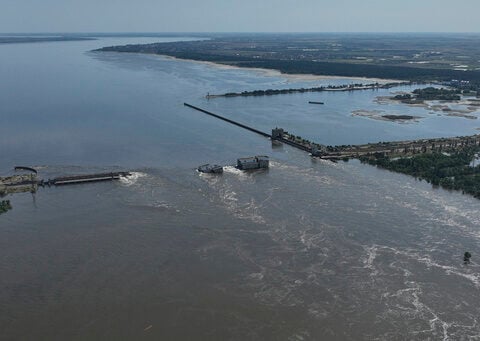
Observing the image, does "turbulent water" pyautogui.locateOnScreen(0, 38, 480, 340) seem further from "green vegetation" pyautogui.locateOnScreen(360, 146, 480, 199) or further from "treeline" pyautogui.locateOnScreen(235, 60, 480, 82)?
"treeline" pyautogui.locateOnScreen(235, 60, 480, 82)

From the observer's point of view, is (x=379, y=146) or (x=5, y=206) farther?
(x=379, y=146)

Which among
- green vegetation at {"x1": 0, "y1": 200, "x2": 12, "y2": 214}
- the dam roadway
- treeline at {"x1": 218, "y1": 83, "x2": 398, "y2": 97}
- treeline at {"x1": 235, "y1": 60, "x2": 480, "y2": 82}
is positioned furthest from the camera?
treeline at {"x1": 235, "y1": 60, "x2": 480, "y2": 82}

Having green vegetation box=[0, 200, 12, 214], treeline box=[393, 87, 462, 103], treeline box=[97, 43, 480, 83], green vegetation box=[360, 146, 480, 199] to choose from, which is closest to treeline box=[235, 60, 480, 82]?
treeline box=[97, 43, 480, 83]

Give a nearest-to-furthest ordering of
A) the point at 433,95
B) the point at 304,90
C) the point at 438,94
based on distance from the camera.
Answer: the point at 433,95, the point at 438,94, the point at 304,90

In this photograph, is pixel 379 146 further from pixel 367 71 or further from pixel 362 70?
pixel 362 70

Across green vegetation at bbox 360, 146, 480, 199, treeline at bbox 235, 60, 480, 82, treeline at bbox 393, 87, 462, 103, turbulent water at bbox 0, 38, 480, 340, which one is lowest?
turbulent water at bbox 0, 38, 480, 340

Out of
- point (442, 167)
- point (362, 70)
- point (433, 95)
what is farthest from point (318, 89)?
point (442, 167)

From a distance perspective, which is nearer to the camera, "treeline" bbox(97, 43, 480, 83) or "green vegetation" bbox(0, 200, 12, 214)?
"green vegetation" bbox(0, 200, 12, 214)
